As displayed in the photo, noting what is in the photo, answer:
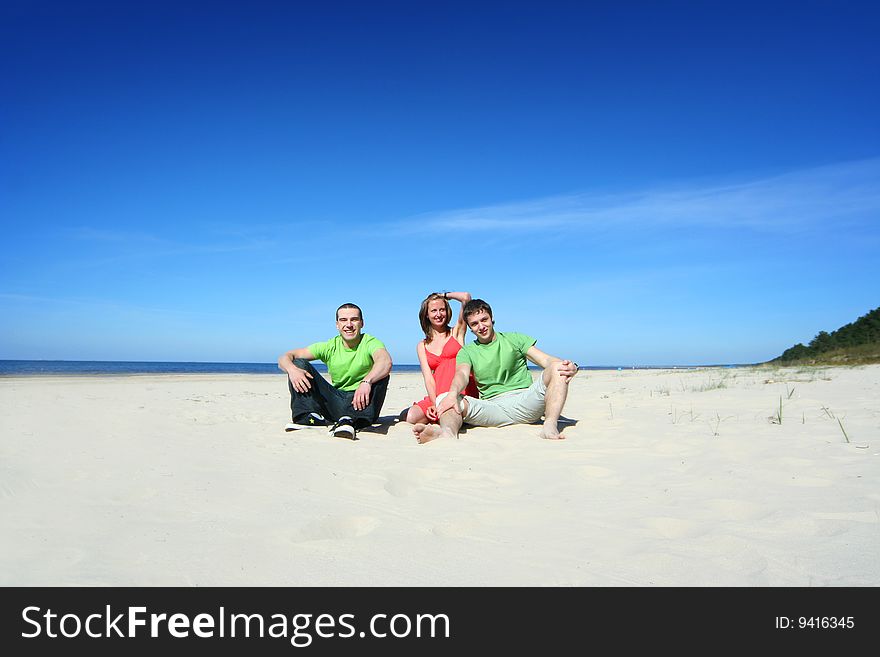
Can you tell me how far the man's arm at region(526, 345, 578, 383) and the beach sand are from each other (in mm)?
547

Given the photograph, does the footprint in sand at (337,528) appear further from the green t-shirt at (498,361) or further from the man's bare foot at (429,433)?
the green t-shirt at (498,361)

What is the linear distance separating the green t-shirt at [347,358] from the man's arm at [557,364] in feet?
4.90

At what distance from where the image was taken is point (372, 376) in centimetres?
510

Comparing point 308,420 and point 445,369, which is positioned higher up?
point 445,369

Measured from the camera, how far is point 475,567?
6.40ft

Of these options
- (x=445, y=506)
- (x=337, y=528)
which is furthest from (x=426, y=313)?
(x=337, y=528)

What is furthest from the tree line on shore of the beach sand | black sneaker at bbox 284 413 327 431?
black sneaker at bbox 284 413 327 431

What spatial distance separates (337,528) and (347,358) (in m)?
3.18

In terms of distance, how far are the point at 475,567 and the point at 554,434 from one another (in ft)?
9.09

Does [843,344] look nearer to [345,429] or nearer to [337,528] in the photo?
[345,429]
